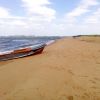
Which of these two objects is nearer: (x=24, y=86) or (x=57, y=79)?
(x=24, y=86)

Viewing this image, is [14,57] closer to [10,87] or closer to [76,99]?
[10,87]

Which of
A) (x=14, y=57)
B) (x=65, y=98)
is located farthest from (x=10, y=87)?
(x=14, y=57)

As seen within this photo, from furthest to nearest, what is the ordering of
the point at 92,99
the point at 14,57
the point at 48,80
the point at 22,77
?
the point at 14,57, the point at 22,77, the point at 48,80, the point at 92,99

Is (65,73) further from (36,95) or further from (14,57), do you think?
(14,57)

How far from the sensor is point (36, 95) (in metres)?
5.52

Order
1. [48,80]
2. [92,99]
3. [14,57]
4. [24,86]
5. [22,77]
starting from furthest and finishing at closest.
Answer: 1. [14,57]
2. [22,77]
3. [48,80]
4. [24,86]
5. [92,99]

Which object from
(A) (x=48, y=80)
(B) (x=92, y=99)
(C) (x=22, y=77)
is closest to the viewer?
(B) (x=92, y=99)

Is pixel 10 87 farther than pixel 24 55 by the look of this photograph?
No

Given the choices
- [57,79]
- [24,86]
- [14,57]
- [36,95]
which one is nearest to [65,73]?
[57,79]

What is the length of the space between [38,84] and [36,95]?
0.91m

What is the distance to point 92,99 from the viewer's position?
5207 millimetres

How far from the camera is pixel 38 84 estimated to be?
6.43 meters

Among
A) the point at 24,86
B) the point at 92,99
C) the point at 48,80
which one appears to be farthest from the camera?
the point at 48,80

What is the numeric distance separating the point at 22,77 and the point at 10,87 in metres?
1.26
